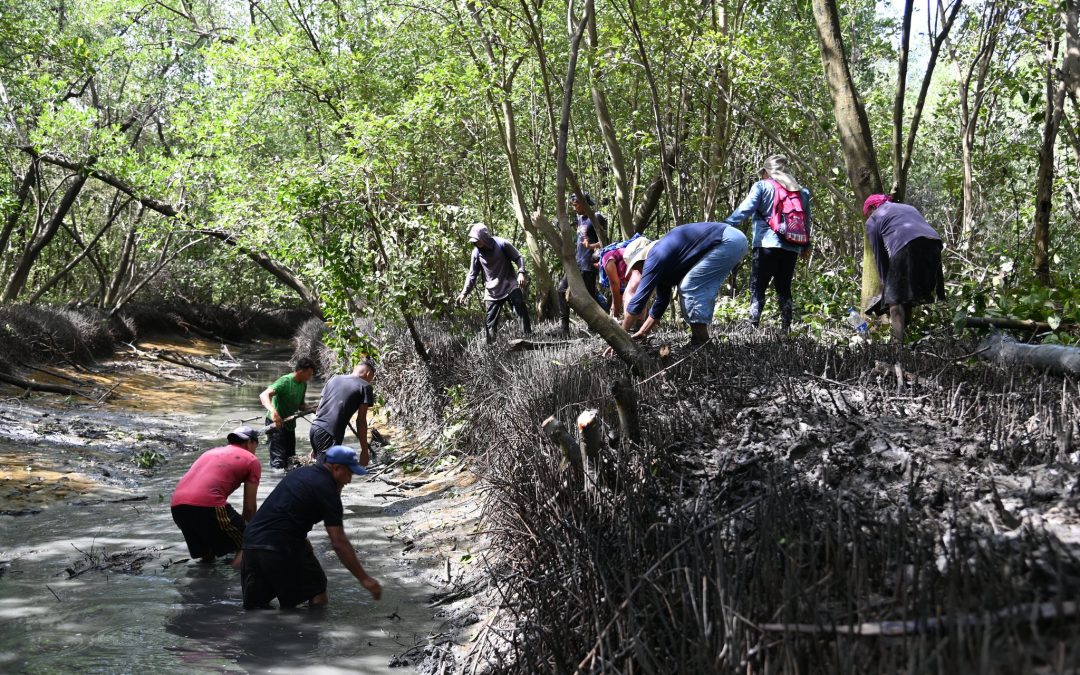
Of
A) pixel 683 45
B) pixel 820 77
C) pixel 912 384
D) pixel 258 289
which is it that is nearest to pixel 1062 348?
pixel 912 384

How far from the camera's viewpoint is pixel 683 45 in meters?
11.3

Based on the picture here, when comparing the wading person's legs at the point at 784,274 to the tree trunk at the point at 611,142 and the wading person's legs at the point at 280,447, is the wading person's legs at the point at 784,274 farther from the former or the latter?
the wading person's legs at the point at 280,447

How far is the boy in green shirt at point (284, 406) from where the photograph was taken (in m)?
9.37

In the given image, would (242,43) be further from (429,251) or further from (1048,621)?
(1048,621)

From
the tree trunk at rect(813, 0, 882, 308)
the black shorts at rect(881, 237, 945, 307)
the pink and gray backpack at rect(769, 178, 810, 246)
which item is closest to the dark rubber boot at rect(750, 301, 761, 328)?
the pink and gray backpack at rect(769, 178, 810, 246)

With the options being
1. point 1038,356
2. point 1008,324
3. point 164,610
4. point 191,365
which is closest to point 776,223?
point 1008,324

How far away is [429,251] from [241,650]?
6.76 meters

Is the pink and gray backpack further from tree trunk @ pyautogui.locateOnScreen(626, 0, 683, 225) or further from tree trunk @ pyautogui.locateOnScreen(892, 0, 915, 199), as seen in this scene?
tree trunk @ pyautogui.locateOnScreen(626, 0, 683, 225)

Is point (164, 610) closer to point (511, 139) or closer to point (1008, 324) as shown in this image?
point (1008, 324)

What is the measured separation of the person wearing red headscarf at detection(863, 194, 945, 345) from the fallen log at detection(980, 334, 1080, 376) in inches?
26.9

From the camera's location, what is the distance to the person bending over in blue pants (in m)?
7.27

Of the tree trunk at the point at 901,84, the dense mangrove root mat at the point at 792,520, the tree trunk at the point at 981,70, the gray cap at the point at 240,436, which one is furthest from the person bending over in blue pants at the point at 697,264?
the tree trunk at the point at 981,70

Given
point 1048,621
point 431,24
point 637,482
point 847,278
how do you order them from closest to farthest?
1. point 1048,621
2. point 637,482
3. point 847,278
4. point 431,24

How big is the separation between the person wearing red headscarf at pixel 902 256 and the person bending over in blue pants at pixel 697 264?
108cm
